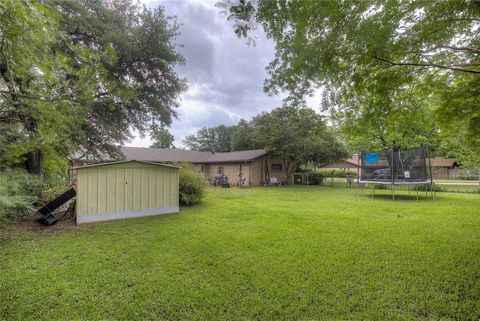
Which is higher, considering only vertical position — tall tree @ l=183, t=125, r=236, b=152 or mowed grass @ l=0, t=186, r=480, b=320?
tall tree @ l=183, t=125, r=236, b=152

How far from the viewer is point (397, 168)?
1148cm

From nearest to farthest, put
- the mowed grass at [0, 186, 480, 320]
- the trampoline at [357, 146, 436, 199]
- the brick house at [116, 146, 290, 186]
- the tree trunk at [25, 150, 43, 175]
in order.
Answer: the mowed grass at [0, 186, 480, 320]
the tree trunk at [25, 150, 43, 175]
the trampoline at [357, 146, 436, 199]
the brick house at [116, 146, 290, 186]

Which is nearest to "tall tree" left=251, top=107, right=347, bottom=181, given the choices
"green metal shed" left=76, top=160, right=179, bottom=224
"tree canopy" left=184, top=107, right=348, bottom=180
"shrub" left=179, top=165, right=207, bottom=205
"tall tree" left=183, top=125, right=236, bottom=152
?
"tree canopy" left=184, top=107, right=348, bottom=180

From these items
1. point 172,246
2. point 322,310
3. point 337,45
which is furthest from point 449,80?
point 172,246

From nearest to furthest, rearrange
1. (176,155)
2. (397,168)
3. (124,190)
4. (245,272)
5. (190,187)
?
(245,272) → (124,190) → (190,187) → (397,168) → (176,155)

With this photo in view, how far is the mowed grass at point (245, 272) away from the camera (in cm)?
244

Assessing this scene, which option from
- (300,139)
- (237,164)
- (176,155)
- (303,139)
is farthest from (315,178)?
(176,155)

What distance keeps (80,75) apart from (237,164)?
14912 mm

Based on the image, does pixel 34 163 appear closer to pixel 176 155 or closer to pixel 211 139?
pixel 176 155

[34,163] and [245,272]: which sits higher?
[34,163]

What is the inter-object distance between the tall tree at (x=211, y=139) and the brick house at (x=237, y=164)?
24483 mm

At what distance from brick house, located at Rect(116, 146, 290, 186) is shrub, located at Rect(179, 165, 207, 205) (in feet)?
28.7

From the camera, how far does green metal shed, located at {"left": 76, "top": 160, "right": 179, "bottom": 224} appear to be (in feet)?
20.0

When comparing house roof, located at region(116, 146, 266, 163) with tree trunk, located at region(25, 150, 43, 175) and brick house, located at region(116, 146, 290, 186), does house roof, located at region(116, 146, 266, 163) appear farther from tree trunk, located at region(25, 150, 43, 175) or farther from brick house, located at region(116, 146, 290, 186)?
tree trunk, located at region(25, 150, 43, 175)
